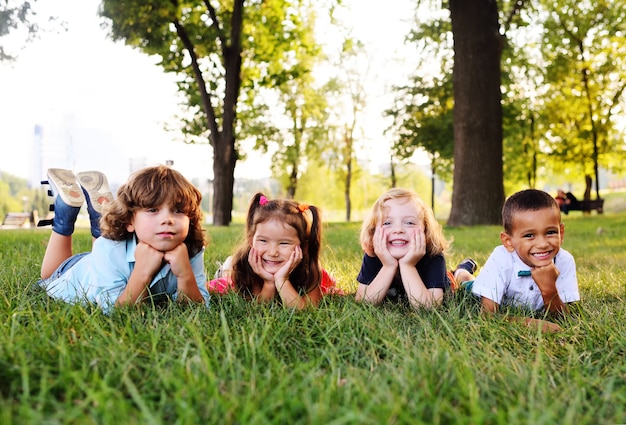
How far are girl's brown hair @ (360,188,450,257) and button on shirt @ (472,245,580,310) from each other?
0.35m

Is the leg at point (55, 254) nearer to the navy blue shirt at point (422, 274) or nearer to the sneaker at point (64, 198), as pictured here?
the sneaker at point (64, 198)

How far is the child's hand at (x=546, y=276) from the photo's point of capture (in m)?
3.10

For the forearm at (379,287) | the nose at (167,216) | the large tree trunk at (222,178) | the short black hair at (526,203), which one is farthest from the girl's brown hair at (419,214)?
the large tree trunk at (222,178)

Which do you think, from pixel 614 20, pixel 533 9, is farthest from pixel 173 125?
pixel 614 20

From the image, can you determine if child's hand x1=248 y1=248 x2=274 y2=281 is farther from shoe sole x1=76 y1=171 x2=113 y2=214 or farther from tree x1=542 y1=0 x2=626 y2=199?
tree x1=542 y1=0 x2=626 y2=199

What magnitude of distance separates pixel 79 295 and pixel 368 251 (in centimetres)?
179

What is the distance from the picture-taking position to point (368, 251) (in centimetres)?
373

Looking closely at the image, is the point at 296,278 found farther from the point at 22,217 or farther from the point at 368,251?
the point at 22,217

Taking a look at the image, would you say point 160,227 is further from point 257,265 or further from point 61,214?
point 61,214

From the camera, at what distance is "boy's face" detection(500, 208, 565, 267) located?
312 cm

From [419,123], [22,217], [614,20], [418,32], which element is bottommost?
[22,217]

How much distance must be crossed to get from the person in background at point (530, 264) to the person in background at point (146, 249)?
1720 mm

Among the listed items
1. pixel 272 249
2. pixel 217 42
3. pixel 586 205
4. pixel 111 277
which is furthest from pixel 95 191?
pixel 586 205

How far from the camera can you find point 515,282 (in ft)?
11.3
